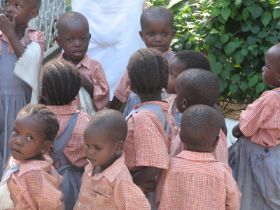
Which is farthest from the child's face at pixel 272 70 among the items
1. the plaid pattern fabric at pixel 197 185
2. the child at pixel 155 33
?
the plaid pattern fabric at pixel 197 185

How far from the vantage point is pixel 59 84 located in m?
3.21

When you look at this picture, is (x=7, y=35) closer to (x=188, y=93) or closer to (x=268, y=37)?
(x=188, y=93)

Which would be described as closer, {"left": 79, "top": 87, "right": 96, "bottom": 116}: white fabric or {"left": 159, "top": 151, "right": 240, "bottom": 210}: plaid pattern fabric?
{"left": 159, "top": 151, "right": 240, "bottom": 210}: plaid pattern fabric

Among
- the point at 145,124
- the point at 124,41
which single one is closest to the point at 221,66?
the point at 124,41

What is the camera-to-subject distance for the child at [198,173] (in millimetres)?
2928

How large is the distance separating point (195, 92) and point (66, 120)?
2.23 feet

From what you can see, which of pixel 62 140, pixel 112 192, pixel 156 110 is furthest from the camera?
pixel 62 140

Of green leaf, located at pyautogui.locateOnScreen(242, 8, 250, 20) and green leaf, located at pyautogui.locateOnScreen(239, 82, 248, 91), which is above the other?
green leaf, located at pyautogui.locateOnScreen(242, 8, 250, 20)

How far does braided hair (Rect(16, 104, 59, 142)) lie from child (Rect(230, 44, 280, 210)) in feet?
4.06

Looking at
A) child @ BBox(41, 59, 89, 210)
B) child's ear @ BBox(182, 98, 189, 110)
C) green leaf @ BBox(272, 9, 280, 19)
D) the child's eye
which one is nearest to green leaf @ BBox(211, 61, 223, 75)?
green leaf @ BBox(272, 9, 280, 19)

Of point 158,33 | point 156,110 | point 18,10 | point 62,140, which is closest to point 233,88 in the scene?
point 158,33

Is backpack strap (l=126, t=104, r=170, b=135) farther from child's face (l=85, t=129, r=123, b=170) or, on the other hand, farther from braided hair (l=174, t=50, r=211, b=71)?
braided hair (l=174, t=50, r=211, b=71)

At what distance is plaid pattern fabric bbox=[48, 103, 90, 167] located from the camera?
127 inches

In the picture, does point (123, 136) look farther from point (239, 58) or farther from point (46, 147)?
point (239, 58)
